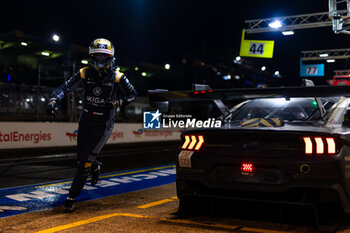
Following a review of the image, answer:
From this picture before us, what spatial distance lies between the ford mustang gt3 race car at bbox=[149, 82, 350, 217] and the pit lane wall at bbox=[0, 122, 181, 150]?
39.4 feet

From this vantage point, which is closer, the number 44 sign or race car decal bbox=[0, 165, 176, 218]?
race car decal bbox=[0, 165, 176, 218]

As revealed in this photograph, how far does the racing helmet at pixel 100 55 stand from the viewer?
4.90 m

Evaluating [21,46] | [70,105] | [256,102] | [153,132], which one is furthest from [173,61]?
[256,102]

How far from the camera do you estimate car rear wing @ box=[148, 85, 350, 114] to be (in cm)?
366

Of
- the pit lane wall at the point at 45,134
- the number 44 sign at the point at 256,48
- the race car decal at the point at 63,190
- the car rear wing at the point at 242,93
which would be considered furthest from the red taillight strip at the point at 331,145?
the number 44 sign at the point at 256,48

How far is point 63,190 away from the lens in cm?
628

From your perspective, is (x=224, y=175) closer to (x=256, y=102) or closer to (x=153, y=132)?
(x=256, y=102)

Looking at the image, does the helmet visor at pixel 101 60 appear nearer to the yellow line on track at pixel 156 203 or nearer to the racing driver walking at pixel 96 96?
the racing driver walking at pixel 96 96

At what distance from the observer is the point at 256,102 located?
16.6ft

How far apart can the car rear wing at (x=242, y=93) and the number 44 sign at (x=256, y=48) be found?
15.5 metres

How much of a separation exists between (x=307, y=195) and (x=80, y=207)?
2787 mm

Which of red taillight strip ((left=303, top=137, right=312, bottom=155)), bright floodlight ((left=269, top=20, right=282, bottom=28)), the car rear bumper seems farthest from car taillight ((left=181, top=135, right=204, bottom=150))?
bright floodlight ((left=269, top=20, right=282, bottom=28))

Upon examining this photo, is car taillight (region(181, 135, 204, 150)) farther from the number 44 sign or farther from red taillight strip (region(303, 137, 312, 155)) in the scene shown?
the number 44 sign

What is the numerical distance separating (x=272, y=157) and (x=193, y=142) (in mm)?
822
